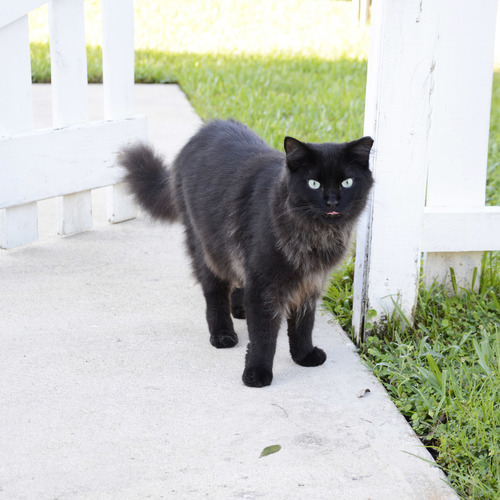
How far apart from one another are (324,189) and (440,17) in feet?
2.94

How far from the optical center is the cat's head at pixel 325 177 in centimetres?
246

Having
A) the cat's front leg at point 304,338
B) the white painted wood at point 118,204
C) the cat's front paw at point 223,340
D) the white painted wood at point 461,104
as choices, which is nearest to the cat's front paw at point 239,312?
the cat's front paw at point 223,340

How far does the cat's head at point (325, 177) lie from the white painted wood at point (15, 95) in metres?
1.83

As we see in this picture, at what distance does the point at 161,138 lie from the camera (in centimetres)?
561

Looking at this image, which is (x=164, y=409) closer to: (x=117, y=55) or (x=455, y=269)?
(x=455, y=269)

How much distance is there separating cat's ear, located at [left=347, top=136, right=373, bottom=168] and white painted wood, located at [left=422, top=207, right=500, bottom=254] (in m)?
0.65

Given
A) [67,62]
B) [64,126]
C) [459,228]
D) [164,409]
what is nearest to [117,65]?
[67,62]

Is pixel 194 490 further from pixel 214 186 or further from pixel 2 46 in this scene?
pixel 2 46

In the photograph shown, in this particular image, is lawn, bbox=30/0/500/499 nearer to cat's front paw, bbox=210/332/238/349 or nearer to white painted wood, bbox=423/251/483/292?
white painted wood, bbox=423/251/483/292

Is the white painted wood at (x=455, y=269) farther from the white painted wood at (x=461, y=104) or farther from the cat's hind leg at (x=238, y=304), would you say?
the cat's hind leg at (x=238, y=304)

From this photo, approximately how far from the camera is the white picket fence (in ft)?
12.0

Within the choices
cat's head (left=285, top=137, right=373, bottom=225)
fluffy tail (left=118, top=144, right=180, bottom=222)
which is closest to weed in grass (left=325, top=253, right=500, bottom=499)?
cat's head (left=285, top=137, right=373, bottom=225)

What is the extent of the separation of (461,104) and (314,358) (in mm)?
1248

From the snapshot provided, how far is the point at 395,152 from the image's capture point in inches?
109
